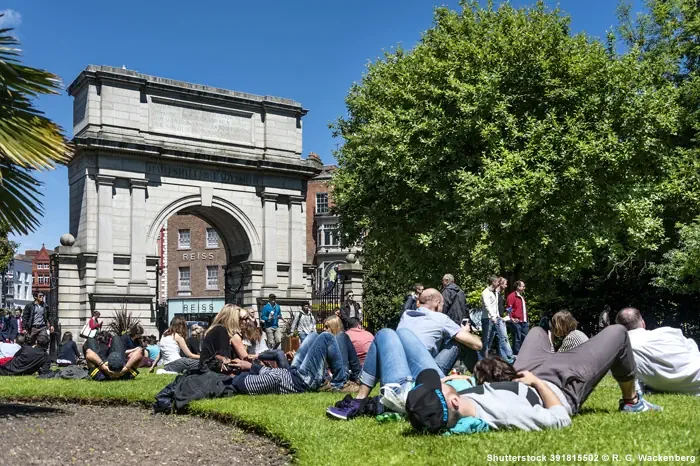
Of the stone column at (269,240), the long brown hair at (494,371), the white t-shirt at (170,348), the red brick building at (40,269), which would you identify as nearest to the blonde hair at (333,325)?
the long brown hair at (494,371)

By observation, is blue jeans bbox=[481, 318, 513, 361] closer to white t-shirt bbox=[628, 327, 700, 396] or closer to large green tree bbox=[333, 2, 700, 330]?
large green tree bbox=[333, 2, 700, 330]

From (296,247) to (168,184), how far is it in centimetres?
588

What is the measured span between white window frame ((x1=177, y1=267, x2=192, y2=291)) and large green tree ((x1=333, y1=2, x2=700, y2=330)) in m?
37.1

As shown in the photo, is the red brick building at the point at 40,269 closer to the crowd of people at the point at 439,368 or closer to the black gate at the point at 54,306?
the black gate at the point at 54,306

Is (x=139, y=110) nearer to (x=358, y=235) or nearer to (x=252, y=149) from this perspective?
(x=252, y=149)

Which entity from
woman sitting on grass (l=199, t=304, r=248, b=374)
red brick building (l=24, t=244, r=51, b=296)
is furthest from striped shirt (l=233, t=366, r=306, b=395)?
red brick building (l=24, t=244, r=51, b=296)

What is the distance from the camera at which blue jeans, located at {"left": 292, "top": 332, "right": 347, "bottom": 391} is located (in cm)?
1089

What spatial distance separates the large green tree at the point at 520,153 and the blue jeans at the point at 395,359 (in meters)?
14.4

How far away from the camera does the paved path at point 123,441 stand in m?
6.95

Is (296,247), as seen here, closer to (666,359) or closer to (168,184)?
(168,184)

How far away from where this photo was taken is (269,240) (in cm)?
3134

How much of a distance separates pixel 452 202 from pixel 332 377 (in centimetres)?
1468

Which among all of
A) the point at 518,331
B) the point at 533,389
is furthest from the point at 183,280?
the point at 533,389

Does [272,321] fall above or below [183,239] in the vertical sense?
below
